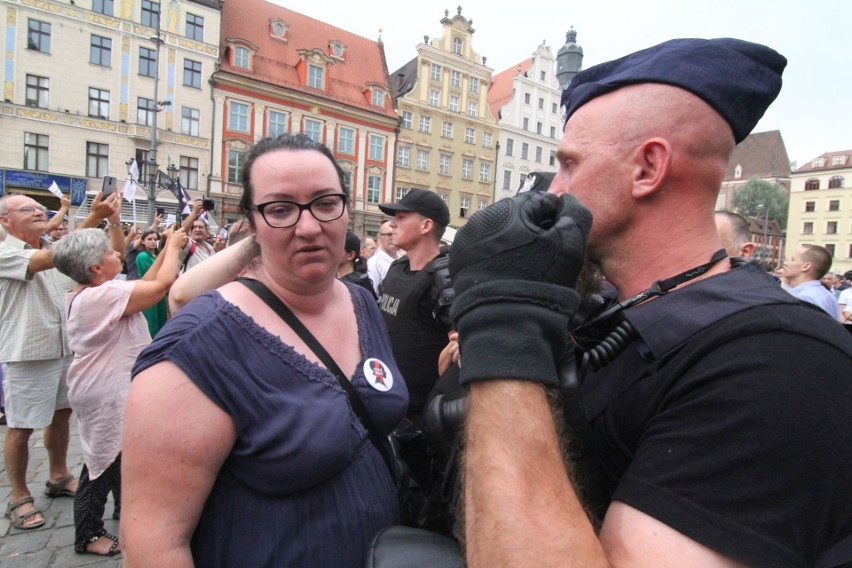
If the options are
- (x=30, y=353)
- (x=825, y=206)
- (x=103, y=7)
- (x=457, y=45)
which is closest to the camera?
(x=30, y=353)

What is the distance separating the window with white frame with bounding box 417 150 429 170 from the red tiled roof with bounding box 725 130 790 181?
56594mm

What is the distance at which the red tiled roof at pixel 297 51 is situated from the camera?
30203 millimetres

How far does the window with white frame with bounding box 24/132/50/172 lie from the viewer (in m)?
23.6

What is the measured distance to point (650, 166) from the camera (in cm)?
116

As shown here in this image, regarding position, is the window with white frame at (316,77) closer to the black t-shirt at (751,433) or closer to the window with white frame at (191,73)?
the window with white frame at (191,73)

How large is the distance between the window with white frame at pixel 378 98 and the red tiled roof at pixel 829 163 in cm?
5047

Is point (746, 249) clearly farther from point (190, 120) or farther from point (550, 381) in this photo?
point (190, 120)

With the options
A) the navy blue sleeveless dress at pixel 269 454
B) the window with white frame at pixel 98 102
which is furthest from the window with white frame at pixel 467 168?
the navy blue sleeveless dress at pixel 269 454

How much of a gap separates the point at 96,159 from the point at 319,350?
29.6 m

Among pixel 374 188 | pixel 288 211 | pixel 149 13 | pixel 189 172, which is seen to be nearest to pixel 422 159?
pixel 374 188

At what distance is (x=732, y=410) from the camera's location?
785 millimetres

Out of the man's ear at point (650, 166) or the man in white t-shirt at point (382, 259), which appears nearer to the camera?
the man's ear at point (650, 166)

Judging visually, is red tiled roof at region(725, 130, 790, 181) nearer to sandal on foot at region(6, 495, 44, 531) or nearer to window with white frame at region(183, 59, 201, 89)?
window with white frame at region(183, 59, 201, 89)

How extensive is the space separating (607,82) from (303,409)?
1218 mm
